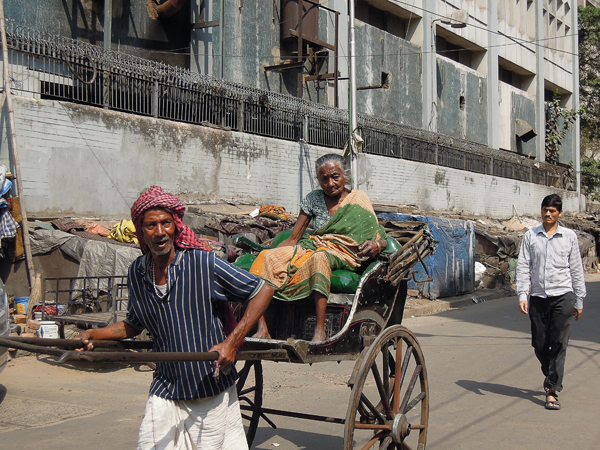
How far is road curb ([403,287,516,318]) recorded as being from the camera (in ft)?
41.4

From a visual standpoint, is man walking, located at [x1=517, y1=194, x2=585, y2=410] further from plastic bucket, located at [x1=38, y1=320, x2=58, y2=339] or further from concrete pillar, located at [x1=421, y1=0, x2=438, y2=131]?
concrete pillar, located at [x1=421, y1=0, x2=438, y2=131]

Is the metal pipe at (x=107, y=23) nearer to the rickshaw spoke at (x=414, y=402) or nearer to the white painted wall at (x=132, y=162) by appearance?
the white painted wall at (x=132, y=162)

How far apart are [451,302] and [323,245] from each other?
33.1ft

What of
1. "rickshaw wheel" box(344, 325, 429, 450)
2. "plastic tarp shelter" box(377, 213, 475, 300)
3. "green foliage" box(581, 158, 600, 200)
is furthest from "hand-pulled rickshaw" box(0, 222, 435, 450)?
"green foliage" box(581, 158, 600, 200)

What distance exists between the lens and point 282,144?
1631 cm

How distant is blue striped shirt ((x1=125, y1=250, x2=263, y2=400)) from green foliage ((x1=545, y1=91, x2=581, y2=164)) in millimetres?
35663

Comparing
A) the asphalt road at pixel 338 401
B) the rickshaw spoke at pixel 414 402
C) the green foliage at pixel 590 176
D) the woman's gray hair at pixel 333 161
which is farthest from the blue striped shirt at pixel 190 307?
the green foliage at pixel 590 176

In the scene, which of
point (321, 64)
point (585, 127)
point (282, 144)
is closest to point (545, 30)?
point (585, 127)

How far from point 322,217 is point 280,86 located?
15295 millimetres

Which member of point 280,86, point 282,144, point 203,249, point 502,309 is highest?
point 280,86

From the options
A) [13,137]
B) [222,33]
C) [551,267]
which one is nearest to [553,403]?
[551,267]

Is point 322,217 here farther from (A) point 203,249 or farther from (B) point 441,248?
(B) point 441,248

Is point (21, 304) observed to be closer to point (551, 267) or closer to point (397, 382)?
point (397, 382)

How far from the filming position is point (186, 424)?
2.88 meters
